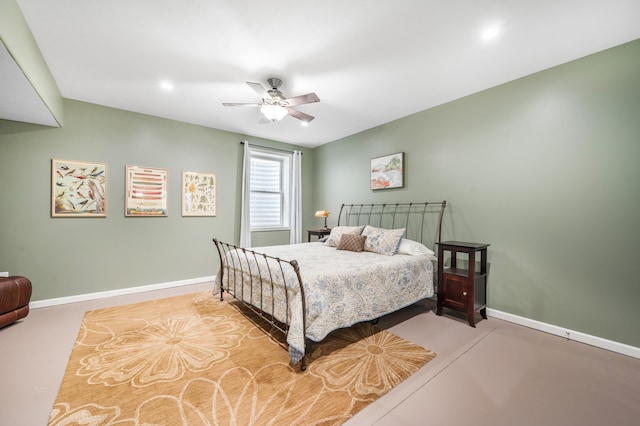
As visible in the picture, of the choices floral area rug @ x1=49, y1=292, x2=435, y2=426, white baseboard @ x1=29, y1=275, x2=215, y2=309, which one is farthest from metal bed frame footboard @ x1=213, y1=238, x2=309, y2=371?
white baseboard @ x1=29, y1=275, x2=215, y2=309

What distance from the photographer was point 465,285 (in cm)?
297

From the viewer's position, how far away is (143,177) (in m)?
4.09

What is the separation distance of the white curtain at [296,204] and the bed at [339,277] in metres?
1.51

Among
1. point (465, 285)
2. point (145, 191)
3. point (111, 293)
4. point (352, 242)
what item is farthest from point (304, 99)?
point (111, 293)

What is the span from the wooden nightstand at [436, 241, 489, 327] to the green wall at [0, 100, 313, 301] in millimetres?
3663

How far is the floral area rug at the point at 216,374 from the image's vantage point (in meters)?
1.63

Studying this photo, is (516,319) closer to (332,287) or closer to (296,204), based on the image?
(332,287)

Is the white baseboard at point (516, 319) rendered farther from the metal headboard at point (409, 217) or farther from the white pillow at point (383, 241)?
the white pillow at point (383, 241)

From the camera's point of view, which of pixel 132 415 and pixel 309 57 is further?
pixel 309 57

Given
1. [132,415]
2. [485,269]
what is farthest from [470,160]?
[132,415]

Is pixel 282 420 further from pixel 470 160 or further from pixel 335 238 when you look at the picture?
pixel 470 160

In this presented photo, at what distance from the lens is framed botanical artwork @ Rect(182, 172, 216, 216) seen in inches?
176

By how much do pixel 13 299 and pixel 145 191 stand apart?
1901 mm

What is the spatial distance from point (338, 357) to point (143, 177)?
3885 millimetres
